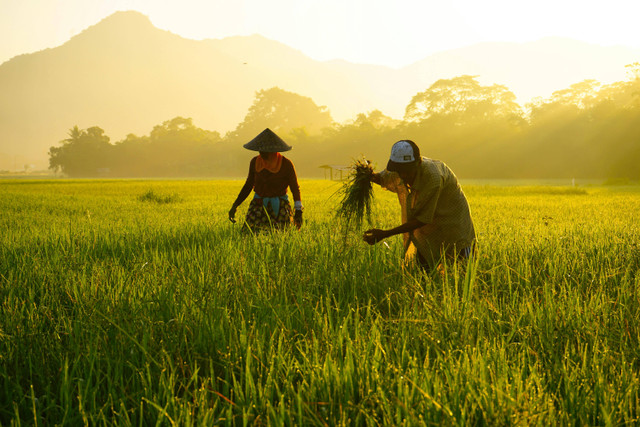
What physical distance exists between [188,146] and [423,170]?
236 ft

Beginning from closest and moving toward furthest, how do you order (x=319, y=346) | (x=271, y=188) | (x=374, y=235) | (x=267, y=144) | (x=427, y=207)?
(x=319, y=346) < (x=374, y=235) < (x=427, y=207) < (x=267, y=144) < (x=271, y=188)

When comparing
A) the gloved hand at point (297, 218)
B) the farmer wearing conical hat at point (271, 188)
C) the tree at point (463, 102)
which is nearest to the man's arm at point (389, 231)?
the gloved hand at point (297, 218)

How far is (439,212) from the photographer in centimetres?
350

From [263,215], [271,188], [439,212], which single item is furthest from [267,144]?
[439,212]

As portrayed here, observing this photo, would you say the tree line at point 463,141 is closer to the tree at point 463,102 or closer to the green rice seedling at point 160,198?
the tree at point 463,102

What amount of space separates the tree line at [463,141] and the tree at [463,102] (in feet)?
0.35

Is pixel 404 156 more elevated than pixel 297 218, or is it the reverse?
pixel 404 156

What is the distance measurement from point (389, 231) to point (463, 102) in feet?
172

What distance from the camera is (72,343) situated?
2.20 m

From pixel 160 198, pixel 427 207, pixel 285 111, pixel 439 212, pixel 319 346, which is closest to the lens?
pixel 319 346

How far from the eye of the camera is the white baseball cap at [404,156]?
10.2ft

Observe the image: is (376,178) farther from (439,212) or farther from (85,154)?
(85,154)

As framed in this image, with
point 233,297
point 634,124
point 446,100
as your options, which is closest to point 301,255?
point 233,297

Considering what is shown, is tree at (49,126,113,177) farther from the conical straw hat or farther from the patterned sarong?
the conical straw hat
